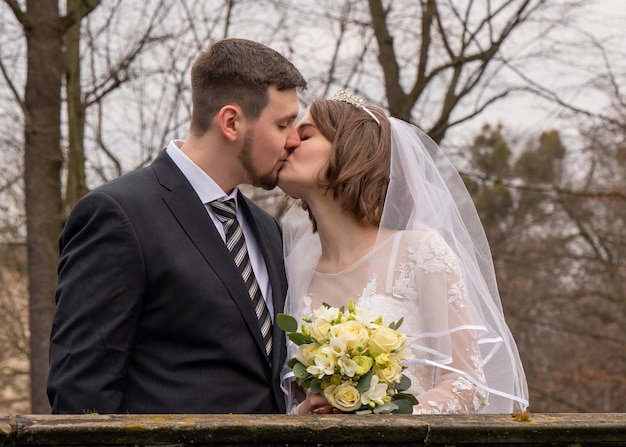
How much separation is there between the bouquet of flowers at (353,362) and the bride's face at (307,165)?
88cm

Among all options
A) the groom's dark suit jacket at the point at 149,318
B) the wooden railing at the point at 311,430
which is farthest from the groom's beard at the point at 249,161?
the wooden railing at the point at 311,430

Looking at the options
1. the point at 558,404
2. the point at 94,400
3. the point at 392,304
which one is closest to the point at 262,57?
the point at 392,304

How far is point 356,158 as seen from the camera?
13.5 feet

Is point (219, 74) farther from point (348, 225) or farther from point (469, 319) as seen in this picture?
point (469, 319)

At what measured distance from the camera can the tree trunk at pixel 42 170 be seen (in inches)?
354

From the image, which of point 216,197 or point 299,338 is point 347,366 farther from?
point 216,197

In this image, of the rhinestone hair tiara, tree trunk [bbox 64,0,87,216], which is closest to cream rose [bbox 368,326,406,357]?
the rhinestone hair tiara

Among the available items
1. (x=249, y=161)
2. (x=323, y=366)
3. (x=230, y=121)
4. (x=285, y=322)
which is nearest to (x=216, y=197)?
(x=249, y=161)

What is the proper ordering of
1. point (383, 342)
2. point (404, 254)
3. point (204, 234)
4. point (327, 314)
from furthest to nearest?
point (404, 254), point (204, 234), point (327, 314), point (383, 342)

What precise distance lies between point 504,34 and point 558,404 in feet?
28.7

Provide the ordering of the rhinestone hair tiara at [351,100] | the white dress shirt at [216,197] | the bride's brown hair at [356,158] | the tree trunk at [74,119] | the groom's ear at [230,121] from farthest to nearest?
the tree trunk at [74,119] → the rhinestone hair tiara at [351,100] → the bride's brown hair at [356,158] → the groom's ear at [230,121] → the white dress shirt at [216,197]

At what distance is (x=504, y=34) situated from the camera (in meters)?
9.68

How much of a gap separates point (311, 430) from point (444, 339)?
4.41ft

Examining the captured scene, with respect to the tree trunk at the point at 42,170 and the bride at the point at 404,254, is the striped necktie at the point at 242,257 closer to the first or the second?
the bride at the point at 404,254
